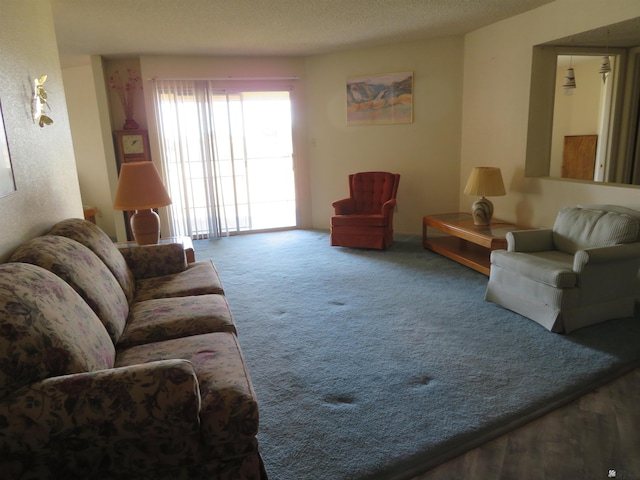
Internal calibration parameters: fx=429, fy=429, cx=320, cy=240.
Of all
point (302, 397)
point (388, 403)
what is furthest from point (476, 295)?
point (302, 397)

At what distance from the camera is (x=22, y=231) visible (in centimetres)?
225

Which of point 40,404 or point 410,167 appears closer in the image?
point 40,404

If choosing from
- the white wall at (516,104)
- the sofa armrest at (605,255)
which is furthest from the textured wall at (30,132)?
the white wall at (516,104)

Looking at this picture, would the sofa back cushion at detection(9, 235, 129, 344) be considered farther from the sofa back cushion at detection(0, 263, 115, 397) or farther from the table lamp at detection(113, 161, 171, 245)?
the table lamp at detection(113, 161, 171, 245)


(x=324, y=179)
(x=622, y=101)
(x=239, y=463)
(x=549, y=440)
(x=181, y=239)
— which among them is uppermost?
(x=622, y=101)

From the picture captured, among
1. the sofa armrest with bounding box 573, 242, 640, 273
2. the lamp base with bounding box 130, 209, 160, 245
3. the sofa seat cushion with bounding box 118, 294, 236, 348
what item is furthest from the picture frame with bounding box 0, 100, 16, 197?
the sofa armrest with bounding box 573, 242, 640, 273

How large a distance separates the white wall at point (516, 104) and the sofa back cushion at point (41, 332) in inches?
153

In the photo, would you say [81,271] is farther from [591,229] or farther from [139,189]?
[591,229]

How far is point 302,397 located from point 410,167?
4.13 meters

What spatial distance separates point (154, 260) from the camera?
308 cm

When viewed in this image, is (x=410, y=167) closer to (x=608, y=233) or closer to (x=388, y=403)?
(x=608, y=233)

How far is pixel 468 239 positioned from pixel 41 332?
3740 millimetres

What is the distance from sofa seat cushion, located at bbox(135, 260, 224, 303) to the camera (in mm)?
2662

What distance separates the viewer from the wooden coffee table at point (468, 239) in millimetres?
4055
